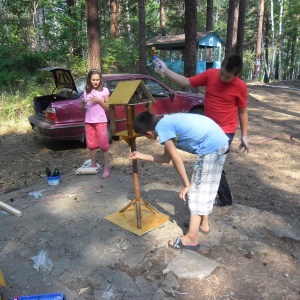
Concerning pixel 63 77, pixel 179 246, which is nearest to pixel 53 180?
pixel 63 77

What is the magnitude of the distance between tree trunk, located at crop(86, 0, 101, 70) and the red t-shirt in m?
6.10

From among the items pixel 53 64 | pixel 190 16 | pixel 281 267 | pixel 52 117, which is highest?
pixel 190 16

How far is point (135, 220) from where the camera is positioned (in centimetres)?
367

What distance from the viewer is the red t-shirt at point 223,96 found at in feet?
11.1

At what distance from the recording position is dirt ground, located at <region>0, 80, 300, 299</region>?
14.5 ft

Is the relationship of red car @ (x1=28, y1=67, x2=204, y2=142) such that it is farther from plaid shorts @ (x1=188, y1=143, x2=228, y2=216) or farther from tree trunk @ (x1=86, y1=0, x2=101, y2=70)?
plaid shorts @ (x1=188, y1=143, x2=228, y2=216)

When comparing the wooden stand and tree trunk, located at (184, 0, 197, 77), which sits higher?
tree trunk, located at (184, 0, 197, 77)

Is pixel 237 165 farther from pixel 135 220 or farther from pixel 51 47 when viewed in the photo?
pixel 51 47

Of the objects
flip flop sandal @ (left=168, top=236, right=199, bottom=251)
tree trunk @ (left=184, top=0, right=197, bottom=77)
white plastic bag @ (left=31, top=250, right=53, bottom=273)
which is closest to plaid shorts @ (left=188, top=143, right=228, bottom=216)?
flip flop sandal @ (left=168, top=236, right=199, bottom=251)

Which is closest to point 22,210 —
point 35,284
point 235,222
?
point 35,284

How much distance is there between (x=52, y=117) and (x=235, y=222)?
4.28 m

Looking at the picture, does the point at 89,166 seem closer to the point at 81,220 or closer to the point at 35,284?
the point at 81,220

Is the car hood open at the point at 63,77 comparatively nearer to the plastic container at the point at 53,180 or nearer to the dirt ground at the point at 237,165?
the dirt ground at the point at 237,165

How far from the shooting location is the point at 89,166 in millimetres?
5574
